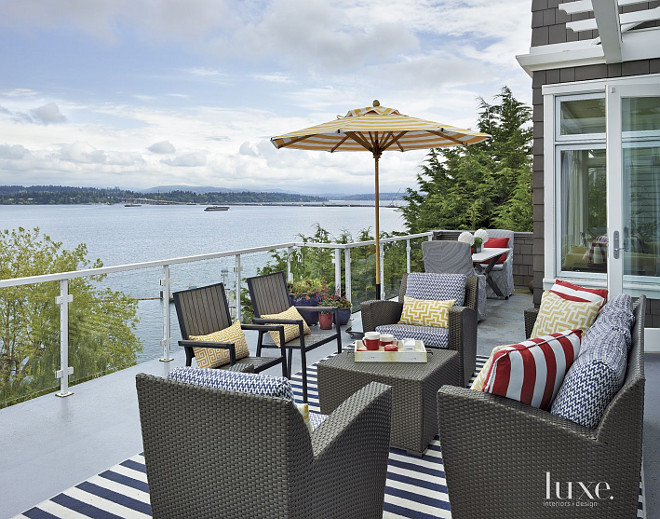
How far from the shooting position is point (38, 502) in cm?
267

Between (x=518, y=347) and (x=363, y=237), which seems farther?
(x=363, y=237)

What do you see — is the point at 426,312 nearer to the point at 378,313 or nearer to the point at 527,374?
the point at 378,313

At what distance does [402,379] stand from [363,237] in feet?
17.9

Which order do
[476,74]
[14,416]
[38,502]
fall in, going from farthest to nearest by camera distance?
[476,74] < [14,416] < [38,502]

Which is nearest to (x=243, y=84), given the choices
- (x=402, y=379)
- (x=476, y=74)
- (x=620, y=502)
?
(x=476, y=74)

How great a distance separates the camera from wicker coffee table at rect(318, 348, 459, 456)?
3.12m

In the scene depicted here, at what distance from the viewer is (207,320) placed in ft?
13.2

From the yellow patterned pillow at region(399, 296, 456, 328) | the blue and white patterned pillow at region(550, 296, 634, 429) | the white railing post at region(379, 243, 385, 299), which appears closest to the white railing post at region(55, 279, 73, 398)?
the yellow patterned pillow at region(399, 296, 456, 328)

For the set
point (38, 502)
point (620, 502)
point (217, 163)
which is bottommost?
point (38, 502)

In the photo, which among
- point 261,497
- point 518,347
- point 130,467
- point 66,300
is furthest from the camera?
point 66,300

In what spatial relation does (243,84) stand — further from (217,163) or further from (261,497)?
(261,497)

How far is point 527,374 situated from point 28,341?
11.5 feet

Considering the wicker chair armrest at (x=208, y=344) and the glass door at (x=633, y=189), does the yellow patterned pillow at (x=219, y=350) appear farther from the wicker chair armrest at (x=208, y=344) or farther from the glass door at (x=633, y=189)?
the glass door at (x=633, y=189)

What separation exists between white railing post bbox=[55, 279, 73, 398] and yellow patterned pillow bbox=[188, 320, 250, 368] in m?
1.11
